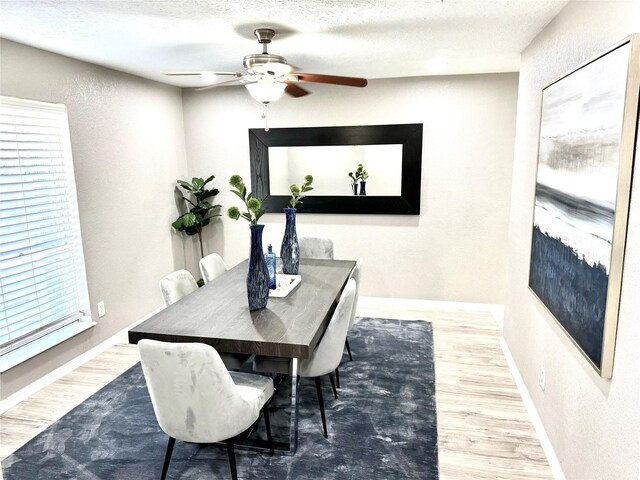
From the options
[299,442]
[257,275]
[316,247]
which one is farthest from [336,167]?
[299,442]

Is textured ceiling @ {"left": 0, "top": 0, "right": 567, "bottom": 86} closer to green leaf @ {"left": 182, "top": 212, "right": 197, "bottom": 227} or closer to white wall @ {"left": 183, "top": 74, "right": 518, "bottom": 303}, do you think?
white wall @ {"left": 183, "top": 74, "right": 518, "bottom": 303}

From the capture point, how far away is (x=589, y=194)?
1.79 metres

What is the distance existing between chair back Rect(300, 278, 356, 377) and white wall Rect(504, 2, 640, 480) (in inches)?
43.7

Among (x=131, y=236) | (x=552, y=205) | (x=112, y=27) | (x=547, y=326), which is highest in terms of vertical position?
(x=112, y=27)

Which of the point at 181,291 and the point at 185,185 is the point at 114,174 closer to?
the point at 185,185

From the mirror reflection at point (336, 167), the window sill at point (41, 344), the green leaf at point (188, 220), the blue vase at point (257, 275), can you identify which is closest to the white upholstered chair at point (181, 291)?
the blue vase at point (257, 275)

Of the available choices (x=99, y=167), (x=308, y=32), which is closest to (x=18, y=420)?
(x=99, y=167)

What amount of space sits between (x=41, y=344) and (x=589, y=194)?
11.7 ft

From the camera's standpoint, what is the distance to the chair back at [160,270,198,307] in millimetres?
2770

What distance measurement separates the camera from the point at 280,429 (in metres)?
2.64

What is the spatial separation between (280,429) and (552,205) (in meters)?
2.02

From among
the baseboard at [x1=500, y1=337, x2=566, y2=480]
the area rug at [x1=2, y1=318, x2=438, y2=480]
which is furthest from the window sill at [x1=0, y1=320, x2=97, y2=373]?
the baseboard at [x1=500, y1=337, x2=566, y2=480]

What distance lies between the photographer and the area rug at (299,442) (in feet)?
7.45

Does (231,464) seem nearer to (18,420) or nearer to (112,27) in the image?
(18,420)
